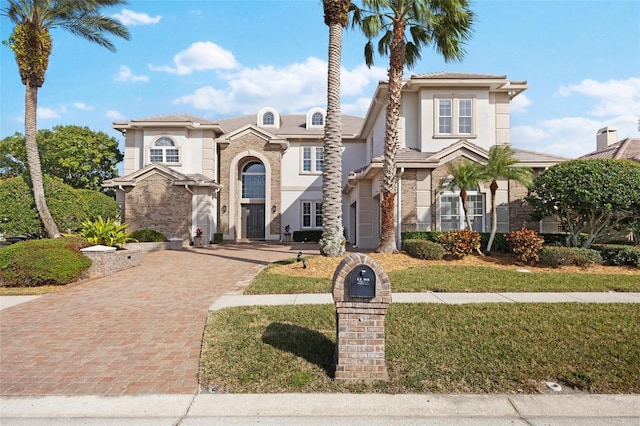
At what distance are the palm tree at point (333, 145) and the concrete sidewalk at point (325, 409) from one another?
7682 mm

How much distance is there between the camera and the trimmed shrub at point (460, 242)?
1254cm

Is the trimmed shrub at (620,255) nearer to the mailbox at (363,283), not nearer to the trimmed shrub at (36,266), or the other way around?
the mailbox at (363,283)

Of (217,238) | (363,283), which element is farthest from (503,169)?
(217,238)

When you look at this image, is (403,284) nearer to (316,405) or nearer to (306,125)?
(316,405)

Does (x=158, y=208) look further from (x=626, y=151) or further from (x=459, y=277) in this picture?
(x=626, y=151)

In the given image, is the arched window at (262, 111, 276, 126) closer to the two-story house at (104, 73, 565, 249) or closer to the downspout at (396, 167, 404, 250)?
the two-story house at (104, 73, 565, 249)

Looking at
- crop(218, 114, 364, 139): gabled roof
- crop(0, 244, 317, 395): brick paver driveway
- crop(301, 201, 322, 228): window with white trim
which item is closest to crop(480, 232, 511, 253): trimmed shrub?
crop(0, 244, 317, 395): brick paver driveway

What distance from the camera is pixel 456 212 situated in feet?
51.6

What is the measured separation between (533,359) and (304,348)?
315 cm

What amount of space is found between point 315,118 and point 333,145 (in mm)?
15914

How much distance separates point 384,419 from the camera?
3.61 metres

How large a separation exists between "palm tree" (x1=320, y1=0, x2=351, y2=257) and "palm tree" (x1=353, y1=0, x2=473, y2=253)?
1720 mm

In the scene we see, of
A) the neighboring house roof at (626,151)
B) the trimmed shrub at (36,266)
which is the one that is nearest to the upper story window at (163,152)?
the trimmed shrub at (36,266)

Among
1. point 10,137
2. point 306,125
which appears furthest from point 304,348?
point 10,137
